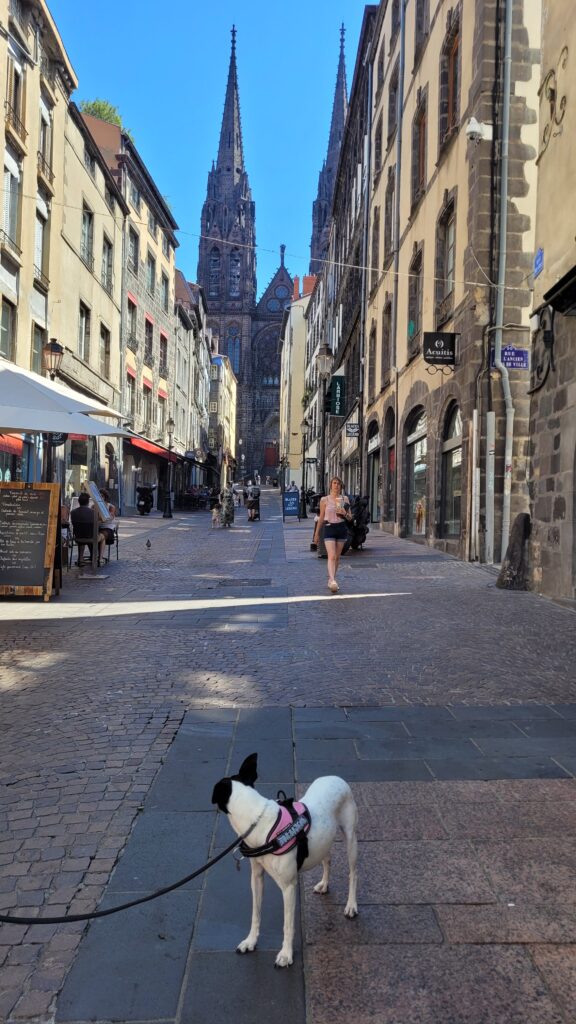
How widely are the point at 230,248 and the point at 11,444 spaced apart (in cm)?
9461

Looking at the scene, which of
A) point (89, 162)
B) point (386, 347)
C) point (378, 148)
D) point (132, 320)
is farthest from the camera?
point (132, 320)

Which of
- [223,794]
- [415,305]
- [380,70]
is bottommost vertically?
[223,794]

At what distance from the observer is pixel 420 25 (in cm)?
1853

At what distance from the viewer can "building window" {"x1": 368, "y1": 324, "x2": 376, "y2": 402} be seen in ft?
84.0

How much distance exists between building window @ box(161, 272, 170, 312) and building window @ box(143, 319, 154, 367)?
3566 mm

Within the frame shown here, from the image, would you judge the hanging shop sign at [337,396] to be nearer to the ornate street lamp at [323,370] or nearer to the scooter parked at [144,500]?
the ornate street lamp at [323,370]

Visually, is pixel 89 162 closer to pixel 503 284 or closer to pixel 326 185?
pixel 503 284

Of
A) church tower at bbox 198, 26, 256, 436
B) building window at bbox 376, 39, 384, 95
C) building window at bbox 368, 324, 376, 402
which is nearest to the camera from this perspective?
building window at bbox 376, 39, 384, 95

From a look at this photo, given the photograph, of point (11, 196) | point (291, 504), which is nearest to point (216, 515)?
point (291, 504)

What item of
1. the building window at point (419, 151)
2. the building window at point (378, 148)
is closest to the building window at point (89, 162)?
the building window at point (378, 148)

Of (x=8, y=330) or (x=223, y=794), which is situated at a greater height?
(x=8, y=330)

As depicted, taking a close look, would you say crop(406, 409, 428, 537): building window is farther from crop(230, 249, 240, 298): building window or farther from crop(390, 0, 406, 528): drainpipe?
crop(230, 249, 240, 298): building window

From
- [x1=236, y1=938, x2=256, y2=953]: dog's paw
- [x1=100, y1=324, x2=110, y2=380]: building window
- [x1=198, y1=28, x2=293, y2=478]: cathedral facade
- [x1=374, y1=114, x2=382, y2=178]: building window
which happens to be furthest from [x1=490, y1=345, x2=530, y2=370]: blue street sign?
[x1=198, y1=28, x2=293, y2=478]: cathedral facade

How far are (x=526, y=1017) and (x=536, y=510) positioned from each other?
794 centimetres
